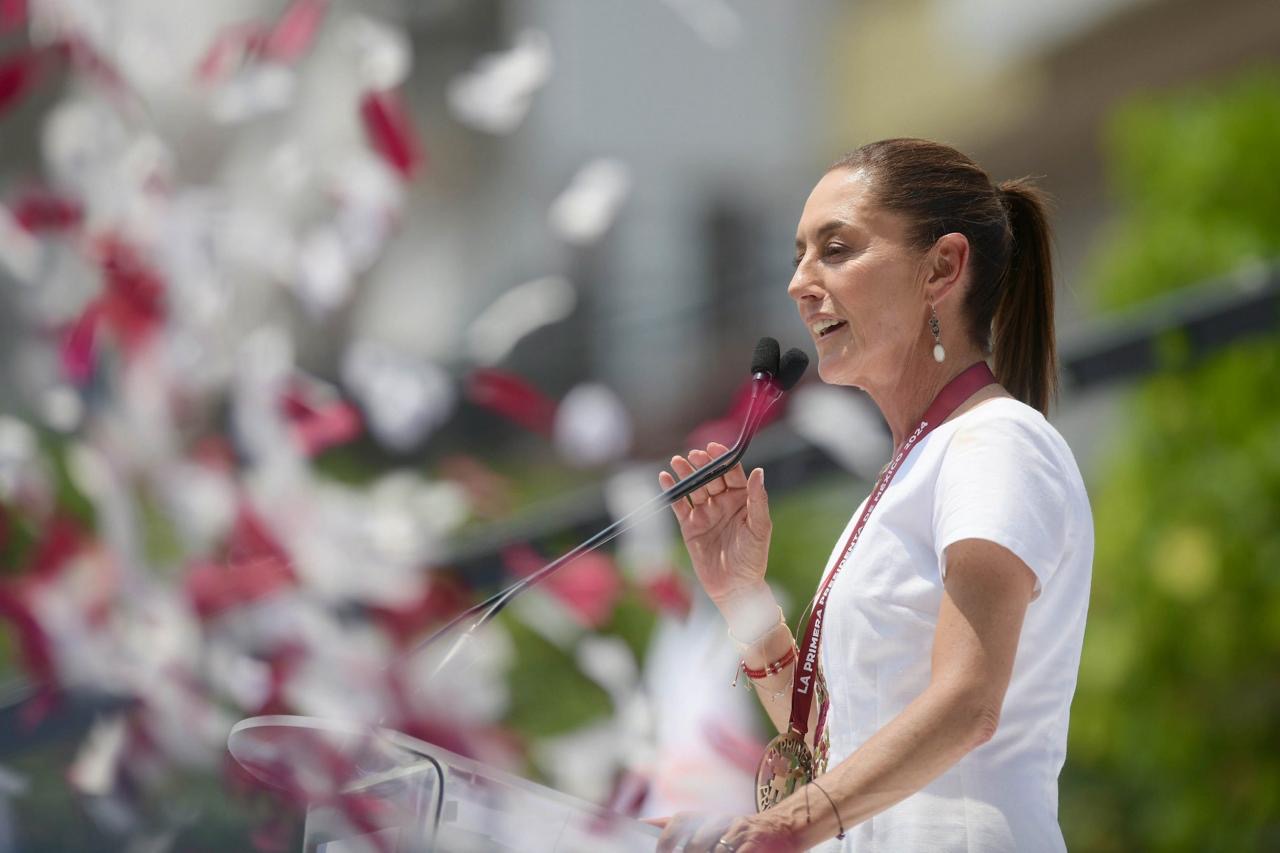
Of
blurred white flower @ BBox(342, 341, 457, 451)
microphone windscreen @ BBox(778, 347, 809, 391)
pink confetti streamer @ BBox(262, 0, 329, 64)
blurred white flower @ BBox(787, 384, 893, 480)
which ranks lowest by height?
blurred white flower @ BBox(342, 341, 457, 451)

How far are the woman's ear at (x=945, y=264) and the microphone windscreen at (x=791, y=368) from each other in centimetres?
12

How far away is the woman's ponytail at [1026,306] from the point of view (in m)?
1.56

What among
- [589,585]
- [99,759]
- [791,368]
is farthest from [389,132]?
[791,368]

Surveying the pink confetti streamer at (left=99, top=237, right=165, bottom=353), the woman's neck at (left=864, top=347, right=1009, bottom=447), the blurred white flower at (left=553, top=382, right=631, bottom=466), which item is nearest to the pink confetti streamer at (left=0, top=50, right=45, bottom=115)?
the pink confetti streamer at (left=99, top=237, right=165, bottom=353)

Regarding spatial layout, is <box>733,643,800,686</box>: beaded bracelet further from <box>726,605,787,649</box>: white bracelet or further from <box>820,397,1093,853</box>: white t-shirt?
<box>820,397,1093,853</box>: white t-shirt

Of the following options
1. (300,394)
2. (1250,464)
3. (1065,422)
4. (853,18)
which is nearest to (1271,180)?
(1250,464)

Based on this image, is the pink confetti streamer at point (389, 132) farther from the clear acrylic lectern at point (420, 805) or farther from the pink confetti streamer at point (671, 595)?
the clear acrylic lectern at point (420, 805)

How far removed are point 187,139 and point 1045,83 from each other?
31.4ft

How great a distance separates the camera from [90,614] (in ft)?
8.67

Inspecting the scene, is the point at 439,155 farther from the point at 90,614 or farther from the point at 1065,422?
the point at 90,614

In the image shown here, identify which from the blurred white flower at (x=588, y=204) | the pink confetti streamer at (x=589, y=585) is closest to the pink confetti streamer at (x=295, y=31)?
the blurred white flower at (x=588, y=204)

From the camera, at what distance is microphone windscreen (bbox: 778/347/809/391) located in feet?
4.98

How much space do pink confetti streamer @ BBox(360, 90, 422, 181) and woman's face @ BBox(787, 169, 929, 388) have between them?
1422mm

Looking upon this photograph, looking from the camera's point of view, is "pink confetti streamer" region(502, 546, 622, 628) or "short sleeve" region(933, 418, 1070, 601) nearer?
"short sleeve" region(933, 418, 1070, 601)
